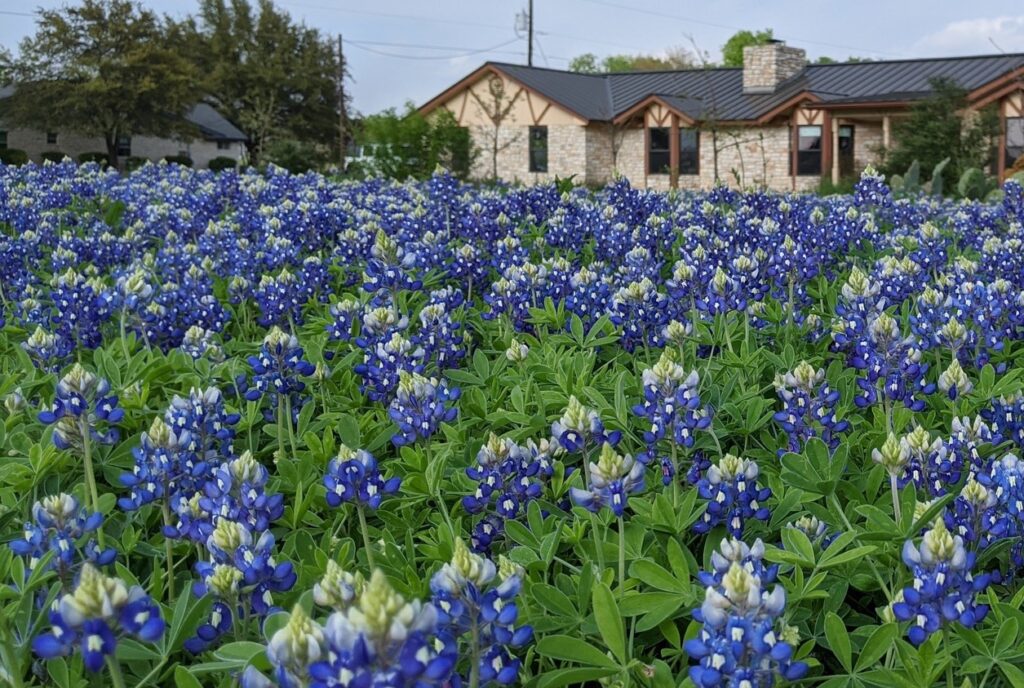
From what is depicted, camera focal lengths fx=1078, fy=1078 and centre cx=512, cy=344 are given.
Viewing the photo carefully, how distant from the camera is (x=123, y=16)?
53688 mm

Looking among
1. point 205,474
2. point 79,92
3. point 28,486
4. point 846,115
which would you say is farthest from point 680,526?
point 79,92

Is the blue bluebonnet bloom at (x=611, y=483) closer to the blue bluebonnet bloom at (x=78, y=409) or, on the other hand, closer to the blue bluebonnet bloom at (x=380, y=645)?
the blue bluebonnet bloom at (x=380, y=645)

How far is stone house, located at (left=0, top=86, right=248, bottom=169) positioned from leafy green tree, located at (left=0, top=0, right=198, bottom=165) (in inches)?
67.8

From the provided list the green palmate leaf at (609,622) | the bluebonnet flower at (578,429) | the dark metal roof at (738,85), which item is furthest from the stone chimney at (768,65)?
the green palmate leaf at (609,622)

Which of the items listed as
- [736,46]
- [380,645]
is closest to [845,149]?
[380,645]

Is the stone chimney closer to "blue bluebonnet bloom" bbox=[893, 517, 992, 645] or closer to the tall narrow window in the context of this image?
the tall narrow window

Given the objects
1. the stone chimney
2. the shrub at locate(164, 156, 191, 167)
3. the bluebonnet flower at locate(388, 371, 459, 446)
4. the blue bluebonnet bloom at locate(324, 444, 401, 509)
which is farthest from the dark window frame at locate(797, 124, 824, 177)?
the blue bluebonnet bloom at locate(324, 444, 401, 509)

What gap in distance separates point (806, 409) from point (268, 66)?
61.5m

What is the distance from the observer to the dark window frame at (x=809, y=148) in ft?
120

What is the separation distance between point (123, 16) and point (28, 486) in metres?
56.3

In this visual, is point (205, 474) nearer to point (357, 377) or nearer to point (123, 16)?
point (357, 377)

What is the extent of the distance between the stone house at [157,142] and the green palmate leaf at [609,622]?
5575cm

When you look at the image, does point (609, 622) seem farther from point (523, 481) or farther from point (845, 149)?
point (845, 149)

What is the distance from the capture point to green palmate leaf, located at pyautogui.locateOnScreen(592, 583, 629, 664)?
7.27 feet
